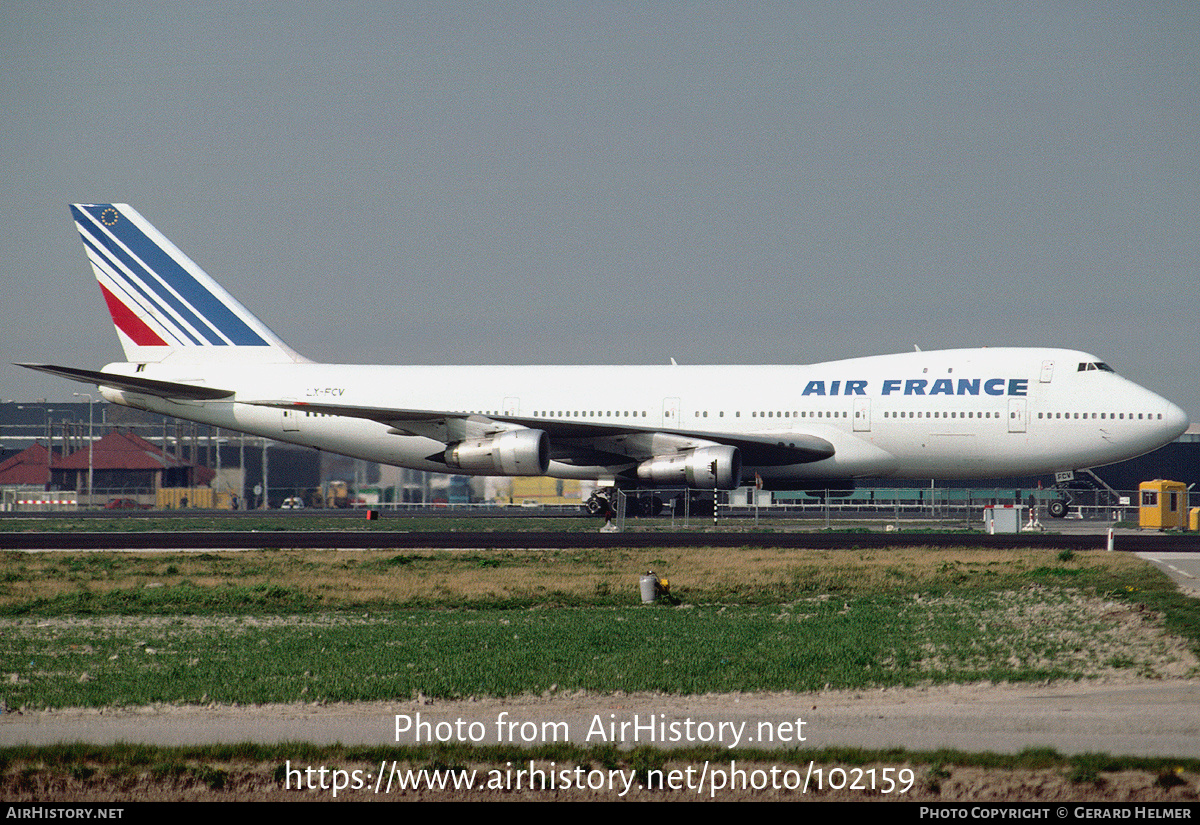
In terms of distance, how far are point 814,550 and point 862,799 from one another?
18.6 metres

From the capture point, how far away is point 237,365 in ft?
133

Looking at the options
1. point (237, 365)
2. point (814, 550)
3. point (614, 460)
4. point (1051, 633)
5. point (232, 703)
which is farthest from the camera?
point (237, 365)

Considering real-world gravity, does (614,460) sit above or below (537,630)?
above

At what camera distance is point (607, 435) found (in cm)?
3581

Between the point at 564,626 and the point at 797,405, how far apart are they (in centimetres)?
2212

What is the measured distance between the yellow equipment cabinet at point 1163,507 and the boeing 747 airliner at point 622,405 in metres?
1.23

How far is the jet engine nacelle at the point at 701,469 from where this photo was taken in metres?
33.5

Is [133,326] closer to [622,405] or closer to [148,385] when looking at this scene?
[148,385]

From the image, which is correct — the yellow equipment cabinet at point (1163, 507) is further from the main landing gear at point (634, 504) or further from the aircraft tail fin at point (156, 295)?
the aircraft tail fin at point (156, 295)

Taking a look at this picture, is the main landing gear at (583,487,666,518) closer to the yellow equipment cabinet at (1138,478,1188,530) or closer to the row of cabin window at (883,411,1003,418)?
the row of cabin window at (883,411,1003,418)

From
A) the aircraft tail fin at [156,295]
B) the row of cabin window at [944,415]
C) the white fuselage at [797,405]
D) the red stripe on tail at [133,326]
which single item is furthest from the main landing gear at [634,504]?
the red stripe on tail at [133,326]

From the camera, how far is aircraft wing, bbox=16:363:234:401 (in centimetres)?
3600

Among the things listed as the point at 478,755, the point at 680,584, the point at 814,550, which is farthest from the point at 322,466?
the point at 478,755

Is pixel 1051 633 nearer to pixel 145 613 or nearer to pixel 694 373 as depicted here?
pixel 145 613
